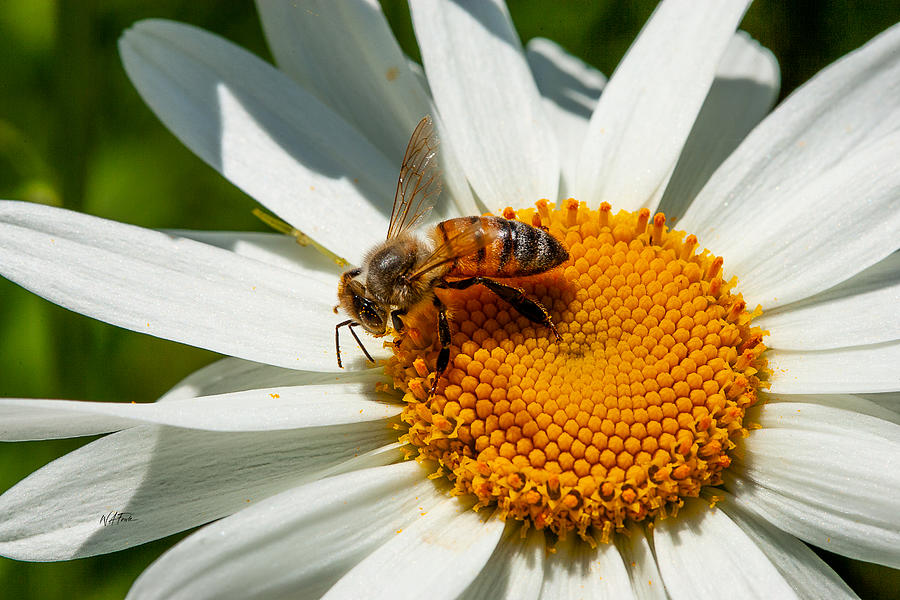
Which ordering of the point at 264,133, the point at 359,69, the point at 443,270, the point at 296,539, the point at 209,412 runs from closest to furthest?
the point at 296,539 < the point at 209,412 < the point at 443,270 < the point at 264,133 < the point at 359,69

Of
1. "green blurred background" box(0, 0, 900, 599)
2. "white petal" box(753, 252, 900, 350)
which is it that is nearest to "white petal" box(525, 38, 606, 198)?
"green blurred background" box(0, 0, 900, 599)

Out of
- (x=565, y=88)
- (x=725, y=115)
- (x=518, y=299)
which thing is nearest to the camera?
(x=518, y=299)

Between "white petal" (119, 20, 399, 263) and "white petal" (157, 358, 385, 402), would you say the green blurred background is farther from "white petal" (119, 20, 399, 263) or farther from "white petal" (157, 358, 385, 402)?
"white petal" (157, 358, 385, 402)

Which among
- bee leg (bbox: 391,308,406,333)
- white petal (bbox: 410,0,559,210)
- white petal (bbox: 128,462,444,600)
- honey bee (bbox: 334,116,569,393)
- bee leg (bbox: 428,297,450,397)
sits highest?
white petal (bbox: 410,0,559,210)

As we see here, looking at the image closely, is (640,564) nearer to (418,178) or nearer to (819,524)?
(819,524)

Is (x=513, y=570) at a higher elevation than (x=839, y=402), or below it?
→ below
